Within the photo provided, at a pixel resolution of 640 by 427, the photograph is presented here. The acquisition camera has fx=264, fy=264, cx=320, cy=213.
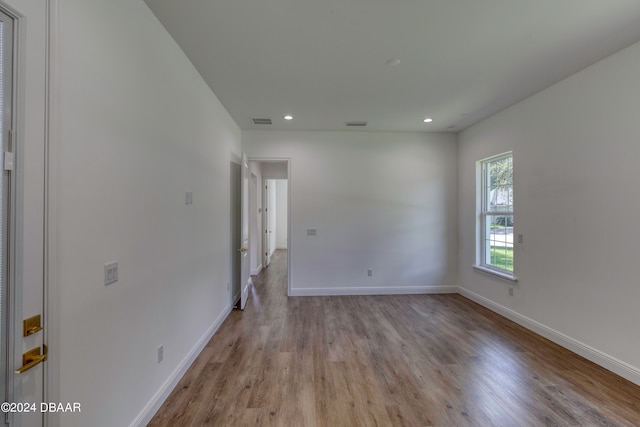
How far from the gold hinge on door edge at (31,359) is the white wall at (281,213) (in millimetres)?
8596

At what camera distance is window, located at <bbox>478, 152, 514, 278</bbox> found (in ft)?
11.8

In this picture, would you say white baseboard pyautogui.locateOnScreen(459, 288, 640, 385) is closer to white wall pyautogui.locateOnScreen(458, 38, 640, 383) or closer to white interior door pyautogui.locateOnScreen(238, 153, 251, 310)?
white wall pyautogui.locateOnScreen(458, 38, 640, 383)

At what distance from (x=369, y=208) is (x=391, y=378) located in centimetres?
271

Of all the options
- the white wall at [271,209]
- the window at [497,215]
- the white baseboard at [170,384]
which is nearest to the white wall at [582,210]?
the window at [497,215]

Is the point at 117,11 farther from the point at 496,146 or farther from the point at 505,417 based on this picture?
the point at 496,146

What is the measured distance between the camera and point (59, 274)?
1119 mm

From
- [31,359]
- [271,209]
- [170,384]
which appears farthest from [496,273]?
[271,209]

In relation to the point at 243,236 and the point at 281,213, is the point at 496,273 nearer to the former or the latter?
the point at 243,236

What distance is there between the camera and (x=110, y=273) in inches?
55.4

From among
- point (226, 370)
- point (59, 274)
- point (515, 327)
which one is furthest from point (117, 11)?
point (515, 327)

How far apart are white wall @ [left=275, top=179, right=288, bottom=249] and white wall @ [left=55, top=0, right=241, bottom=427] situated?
7.14 m

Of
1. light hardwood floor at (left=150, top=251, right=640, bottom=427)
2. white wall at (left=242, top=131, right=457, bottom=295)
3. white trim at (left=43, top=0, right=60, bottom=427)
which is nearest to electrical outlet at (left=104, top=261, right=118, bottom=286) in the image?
white trim at (left=43, top=0, right=60, bottom=427)

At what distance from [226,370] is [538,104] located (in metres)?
4.31

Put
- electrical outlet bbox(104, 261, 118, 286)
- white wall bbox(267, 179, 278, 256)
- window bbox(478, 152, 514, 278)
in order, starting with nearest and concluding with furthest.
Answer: electrical outlet bbox(104, 261, 118, 286), window bbox(478, 152, 514, 278), white wall bbox(267, 179, 278, 256)
